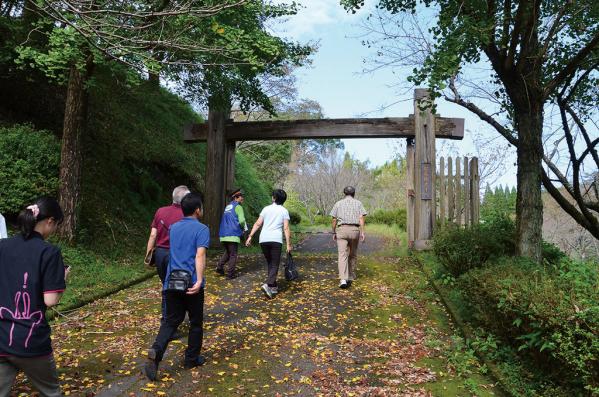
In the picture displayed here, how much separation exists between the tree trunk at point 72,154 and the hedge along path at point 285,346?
6.45 feet

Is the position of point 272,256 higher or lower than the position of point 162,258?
lower

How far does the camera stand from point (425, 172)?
1116 centimetres

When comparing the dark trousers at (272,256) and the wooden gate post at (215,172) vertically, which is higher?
the wooden gate post at (215,172)

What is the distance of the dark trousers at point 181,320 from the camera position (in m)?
4.33

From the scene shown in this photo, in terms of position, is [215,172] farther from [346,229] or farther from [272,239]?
[272,239]

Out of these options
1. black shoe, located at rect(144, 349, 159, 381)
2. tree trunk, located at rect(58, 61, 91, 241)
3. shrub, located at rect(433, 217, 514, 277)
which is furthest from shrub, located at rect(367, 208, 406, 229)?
black shoe, located at rect(144, 349, 159, 381)

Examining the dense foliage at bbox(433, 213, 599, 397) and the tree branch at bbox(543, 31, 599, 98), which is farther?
the tree branch at bbox(543, 31, 599, 98)

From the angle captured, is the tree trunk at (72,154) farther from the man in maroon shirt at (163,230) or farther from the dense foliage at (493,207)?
the dense foliage at (493,207)

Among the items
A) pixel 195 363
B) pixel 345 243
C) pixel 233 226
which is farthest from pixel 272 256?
pixel 195 363

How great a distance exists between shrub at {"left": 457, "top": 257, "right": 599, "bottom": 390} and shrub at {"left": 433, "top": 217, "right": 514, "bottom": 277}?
68.0 inches

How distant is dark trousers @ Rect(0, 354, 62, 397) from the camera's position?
2.91m

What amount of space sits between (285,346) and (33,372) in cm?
293

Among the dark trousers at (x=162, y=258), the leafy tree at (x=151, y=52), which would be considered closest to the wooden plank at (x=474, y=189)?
the leafy tree at (x=151, y=52)

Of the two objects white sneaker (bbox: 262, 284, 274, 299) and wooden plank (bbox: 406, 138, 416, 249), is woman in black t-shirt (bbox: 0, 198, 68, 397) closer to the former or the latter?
Result: white sneaker (bbox: 262, 284, 274, 299)
